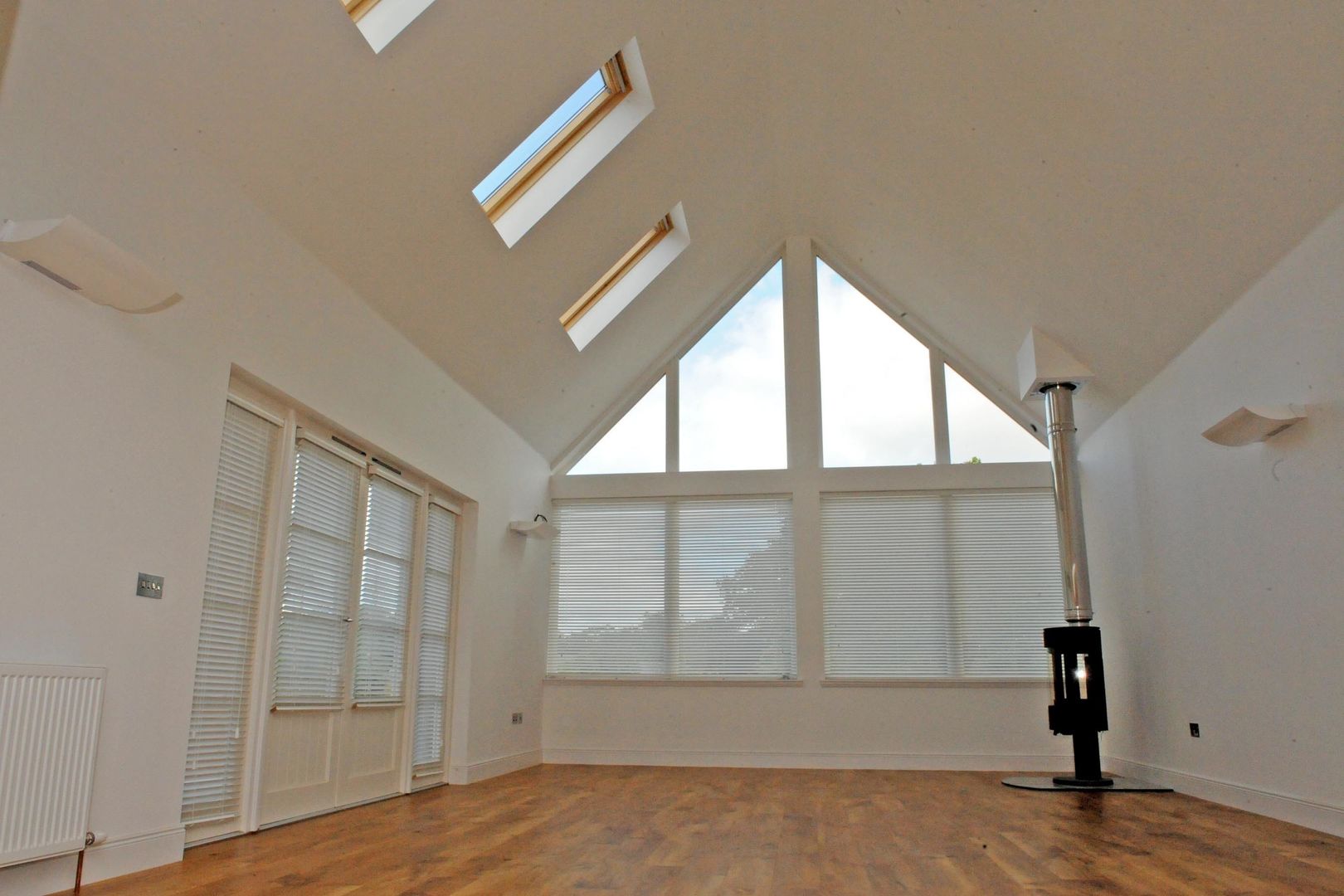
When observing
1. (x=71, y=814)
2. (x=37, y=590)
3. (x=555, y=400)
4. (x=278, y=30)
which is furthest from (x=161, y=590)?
(x=555, y=400)

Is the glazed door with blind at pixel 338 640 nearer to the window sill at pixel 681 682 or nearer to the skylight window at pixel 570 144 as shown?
the skylight window at pixel 570 144

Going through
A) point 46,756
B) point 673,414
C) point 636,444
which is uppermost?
point 673,414

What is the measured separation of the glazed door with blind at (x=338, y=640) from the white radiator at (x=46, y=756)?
1295mm

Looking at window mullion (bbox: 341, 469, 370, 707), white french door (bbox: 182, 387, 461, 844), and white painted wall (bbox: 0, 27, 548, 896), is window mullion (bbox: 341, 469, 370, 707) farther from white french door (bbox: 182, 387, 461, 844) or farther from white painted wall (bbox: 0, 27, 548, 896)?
white painted wall (bbox: 0, 27, 548, 896)

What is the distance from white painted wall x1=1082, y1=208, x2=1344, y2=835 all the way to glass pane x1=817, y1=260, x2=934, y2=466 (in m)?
1.77

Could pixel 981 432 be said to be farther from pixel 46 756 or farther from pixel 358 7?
pixel 46 756

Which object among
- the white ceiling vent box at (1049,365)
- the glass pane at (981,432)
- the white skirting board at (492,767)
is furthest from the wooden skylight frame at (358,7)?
the glass pane at (981,432)

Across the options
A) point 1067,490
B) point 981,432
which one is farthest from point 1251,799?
point 981,432

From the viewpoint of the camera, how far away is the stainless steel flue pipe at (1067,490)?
261 inches

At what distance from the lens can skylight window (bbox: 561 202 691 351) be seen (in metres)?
7.28

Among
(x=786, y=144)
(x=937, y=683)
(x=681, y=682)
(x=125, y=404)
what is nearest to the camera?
(x=125, y=404)

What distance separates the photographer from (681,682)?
320 inches

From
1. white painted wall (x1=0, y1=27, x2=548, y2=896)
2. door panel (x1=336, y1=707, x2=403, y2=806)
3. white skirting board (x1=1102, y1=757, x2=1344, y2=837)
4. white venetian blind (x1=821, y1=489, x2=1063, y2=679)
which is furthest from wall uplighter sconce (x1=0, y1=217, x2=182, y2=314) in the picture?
white venetian blind (x1=821, y1=489, x2=1063, y2=679)

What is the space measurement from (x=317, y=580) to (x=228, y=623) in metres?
0.77
